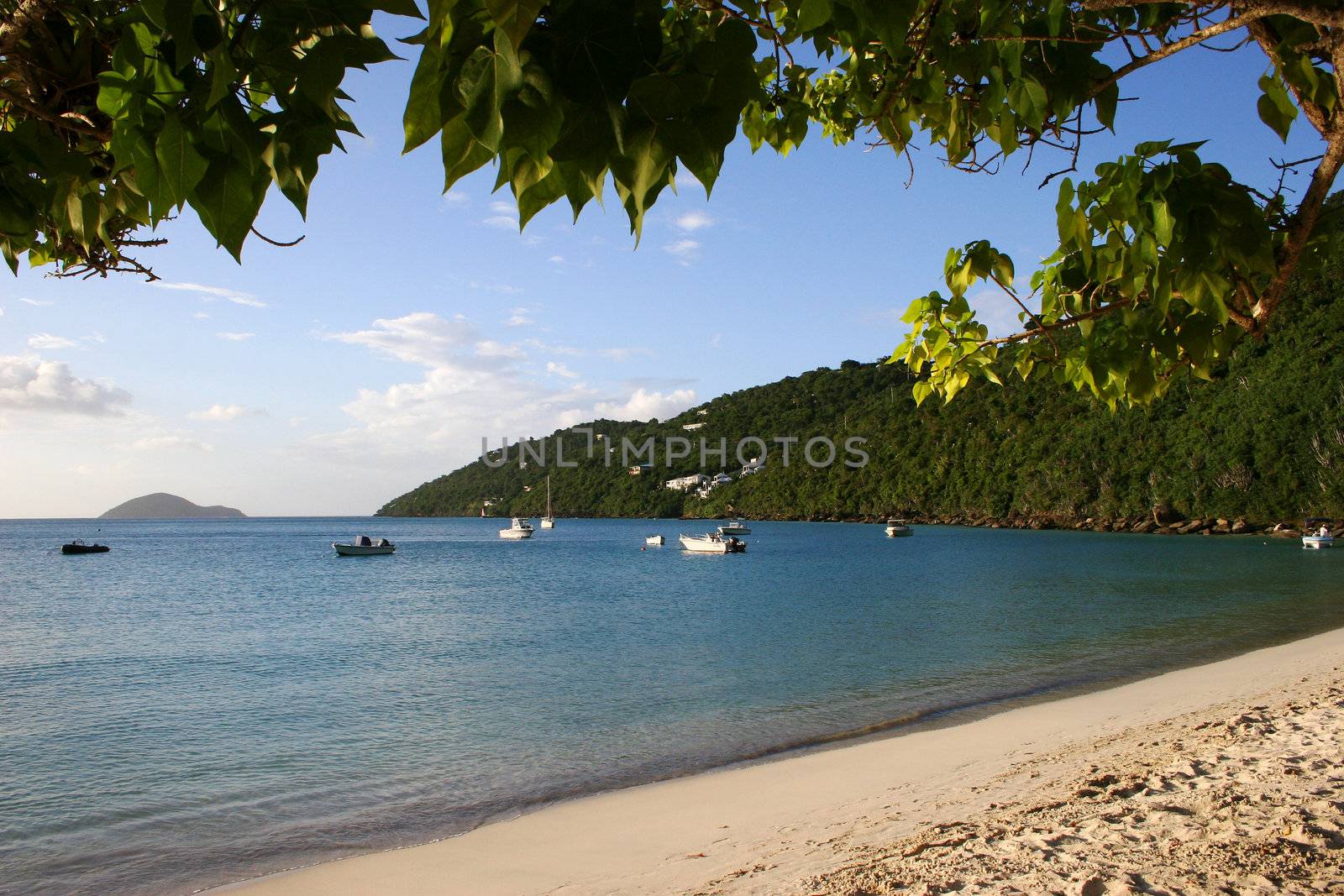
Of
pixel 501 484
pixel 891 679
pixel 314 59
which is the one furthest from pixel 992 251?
pixel 501 484

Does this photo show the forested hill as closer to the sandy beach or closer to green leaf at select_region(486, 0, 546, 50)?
green leaf at select_region(486, 0, 546, 50)

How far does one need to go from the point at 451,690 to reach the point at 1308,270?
1529cm

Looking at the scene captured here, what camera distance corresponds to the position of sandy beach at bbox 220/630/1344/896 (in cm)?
454

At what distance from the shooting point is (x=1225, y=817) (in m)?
5.09

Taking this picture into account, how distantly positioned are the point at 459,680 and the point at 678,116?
1704cm

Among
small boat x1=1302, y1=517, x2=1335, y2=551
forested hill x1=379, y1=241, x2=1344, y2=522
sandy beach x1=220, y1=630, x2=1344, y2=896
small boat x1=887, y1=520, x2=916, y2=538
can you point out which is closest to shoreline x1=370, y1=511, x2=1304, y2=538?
forested hill x1=379, y1=241, x2=1344, y2=522

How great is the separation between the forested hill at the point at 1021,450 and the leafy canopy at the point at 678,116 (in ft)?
2.67

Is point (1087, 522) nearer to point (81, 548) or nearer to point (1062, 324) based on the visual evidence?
point (1062, 324)

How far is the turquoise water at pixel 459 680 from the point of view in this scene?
871 centimetres

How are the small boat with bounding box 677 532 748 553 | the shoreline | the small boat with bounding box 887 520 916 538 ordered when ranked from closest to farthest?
the small boat with bounding box 677 532 748 553
the shoreline
the small boat with bounding box 887 520 916 538

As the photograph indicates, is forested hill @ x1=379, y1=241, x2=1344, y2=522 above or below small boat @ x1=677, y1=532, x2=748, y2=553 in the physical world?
above

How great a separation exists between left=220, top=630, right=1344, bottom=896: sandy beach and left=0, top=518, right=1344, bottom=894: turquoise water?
1.28 meters

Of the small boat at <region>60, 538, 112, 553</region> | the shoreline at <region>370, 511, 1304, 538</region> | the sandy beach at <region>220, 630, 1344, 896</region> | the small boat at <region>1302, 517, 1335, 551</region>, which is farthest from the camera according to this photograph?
the small boat at <region>60, 538, 112, 553</region>

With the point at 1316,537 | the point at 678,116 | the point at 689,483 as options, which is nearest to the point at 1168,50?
the point at 678,116
